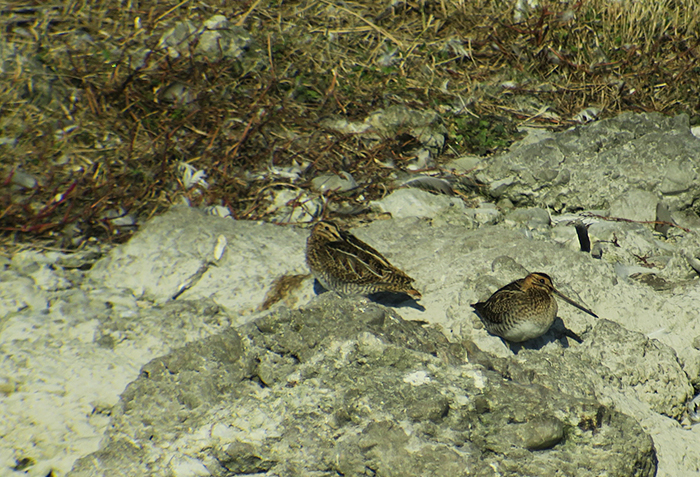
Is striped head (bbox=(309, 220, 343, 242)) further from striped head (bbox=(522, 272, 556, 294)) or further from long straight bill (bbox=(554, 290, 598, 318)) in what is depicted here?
long straight bill (bbox=(554, 290, 598, 318))

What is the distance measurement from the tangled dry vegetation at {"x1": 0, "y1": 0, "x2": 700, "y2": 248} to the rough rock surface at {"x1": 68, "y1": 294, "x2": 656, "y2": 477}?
2198mm

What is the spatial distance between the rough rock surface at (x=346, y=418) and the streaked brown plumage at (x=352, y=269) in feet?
3.58

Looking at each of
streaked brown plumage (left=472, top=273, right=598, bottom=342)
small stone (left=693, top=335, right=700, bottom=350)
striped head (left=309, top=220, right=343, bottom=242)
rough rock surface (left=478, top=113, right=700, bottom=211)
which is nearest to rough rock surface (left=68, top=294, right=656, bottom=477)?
streaked brown plumage (left=472, top=273, right=598, bottom=342)

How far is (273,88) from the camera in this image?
6562mm

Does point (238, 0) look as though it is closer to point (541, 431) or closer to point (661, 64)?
point (661, 64)

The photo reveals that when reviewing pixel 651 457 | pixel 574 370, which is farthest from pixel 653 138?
pixel 651 457

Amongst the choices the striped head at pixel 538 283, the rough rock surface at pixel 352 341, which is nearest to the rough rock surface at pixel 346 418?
the rough rock surface at pixel 352 341

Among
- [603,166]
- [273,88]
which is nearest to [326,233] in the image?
[603,166]

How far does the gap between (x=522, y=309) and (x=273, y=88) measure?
3.96 m

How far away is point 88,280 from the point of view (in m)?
4.35

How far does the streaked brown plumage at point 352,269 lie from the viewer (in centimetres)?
410

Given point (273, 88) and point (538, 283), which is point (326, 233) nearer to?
point (538, 283)

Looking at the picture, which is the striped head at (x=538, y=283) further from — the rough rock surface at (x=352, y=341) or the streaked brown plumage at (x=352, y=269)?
the streaked brown plumage at (x=352, y=269)

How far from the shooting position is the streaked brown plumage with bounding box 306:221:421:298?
410 cm
